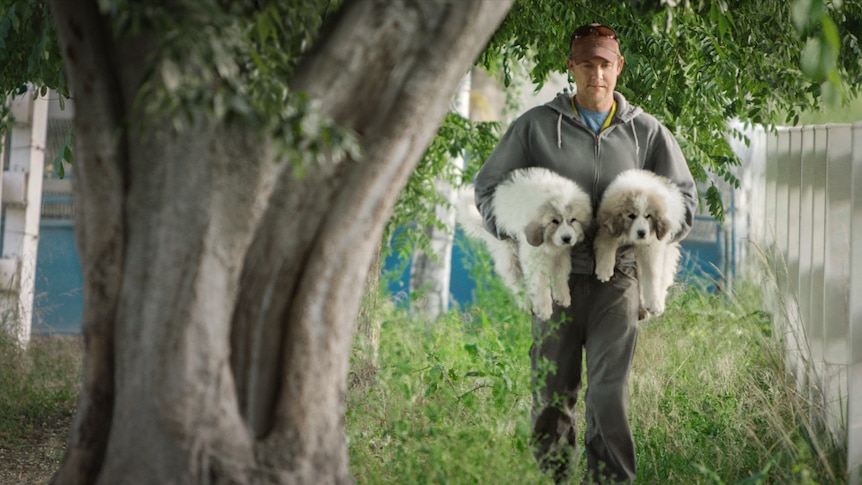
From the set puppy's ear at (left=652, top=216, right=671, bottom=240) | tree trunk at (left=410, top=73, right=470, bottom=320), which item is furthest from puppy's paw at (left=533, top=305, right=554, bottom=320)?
tree trunk at (left=410, top=73, right=470, bottom=320)

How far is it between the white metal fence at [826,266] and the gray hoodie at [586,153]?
2.75ft

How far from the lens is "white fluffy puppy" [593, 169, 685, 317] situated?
4578 millimetres

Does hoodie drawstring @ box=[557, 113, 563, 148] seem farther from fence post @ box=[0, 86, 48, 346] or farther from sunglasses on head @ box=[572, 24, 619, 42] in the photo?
fence post @ box=[0, 86, 48, 346]

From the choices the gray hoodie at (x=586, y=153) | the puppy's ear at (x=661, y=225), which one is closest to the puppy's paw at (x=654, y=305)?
the gray hoodie at (x=586, y=153)

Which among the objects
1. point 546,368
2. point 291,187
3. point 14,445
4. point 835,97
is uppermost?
point 835,97

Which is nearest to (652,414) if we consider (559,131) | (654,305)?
(654,305)

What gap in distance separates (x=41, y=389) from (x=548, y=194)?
476 cm

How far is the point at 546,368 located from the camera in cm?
451

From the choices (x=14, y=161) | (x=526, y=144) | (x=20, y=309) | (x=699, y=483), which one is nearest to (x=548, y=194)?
(x=526, y=144)

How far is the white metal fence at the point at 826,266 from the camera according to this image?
15.5 ft

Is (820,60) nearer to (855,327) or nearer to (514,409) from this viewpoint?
(855,327)

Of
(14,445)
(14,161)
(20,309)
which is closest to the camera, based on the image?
(14,445)

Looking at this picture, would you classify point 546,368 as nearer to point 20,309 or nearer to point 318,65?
point 318,65

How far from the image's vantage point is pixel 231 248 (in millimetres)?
3164
